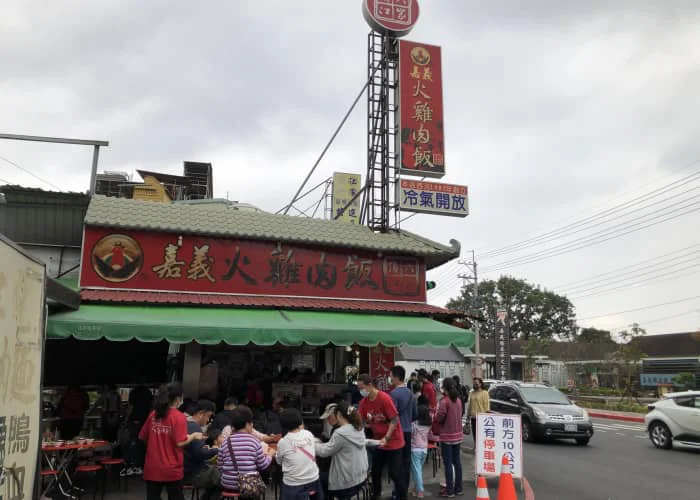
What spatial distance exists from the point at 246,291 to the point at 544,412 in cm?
858

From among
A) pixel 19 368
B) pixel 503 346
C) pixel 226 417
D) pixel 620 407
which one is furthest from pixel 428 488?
pixel 503 346

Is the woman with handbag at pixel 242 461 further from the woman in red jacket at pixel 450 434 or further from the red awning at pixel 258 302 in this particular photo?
the red awning at pixel 258 302

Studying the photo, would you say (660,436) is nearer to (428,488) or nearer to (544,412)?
(544,412)

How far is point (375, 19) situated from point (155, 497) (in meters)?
13.9

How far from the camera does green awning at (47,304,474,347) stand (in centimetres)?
881

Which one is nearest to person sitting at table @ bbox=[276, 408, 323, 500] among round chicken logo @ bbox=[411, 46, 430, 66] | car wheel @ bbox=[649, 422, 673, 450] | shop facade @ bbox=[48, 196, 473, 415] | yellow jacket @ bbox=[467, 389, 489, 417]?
shop facade @ bbox=[48, 196, 473, 415]

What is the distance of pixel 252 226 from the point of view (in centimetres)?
1200

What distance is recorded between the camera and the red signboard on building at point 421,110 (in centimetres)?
1421

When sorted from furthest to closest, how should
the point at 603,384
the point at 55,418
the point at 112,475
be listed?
the point at 603,384 < the point at 55,418 < the point at 112,475

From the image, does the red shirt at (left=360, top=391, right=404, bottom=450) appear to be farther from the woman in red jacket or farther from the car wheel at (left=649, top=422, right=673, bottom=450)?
the car wheel at (left=649, top=422, right=673, bottom=450)

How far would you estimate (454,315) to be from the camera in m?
12.6

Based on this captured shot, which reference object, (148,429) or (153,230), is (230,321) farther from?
(148,429)

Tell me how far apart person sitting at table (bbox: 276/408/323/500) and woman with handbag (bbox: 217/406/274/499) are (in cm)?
25

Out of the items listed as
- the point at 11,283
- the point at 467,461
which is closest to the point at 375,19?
the point at 467,461
